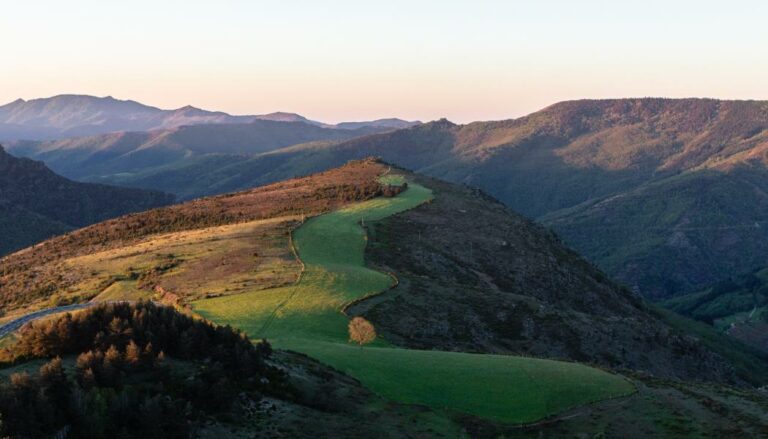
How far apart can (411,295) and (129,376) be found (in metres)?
27.1

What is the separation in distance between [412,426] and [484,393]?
455 centimetres

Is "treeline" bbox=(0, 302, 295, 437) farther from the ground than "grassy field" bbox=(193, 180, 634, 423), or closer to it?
farther from the ground

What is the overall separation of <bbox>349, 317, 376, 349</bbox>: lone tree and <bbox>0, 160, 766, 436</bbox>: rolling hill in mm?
800

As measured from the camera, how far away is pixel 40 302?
165ft

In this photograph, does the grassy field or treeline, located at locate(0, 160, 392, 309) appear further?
treeline, located at locate(0, 160, 392, 309)

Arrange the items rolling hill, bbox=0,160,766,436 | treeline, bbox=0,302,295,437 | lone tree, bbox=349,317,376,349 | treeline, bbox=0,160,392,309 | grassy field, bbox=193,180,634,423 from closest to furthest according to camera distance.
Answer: treeline, bbox=0,302,295,437 < grassy field, bbox=193,180,634,423 < rolling hill, bbox=0,160,766,436 < lone tree, bbox=349,317,376,349 < treeline, bbox=0,160,392,309

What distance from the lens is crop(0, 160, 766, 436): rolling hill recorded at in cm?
2605

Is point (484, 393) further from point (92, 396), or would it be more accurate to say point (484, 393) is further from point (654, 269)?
point (654, 269)

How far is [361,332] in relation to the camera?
111 ft

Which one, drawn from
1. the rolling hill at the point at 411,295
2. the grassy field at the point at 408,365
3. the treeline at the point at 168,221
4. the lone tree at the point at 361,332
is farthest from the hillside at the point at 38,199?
the lone tree at the point at 361,332

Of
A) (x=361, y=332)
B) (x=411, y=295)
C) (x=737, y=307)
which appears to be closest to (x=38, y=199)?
(x=411, y=295)

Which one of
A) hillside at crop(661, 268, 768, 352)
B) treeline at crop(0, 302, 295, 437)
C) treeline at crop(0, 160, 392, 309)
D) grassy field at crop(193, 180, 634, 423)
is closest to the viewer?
treeline at crop(0, 302, 295, 437)

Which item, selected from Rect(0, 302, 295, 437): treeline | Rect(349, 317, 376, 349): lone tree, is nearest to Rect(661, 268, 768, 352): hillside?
Rect(349, 317, 376, 349): lone tree

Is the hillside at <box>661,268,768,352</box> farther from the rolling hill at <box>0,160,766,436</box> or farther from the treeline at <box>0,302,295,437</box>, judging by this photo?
the treeline at <box>0,302,295,437</box>
